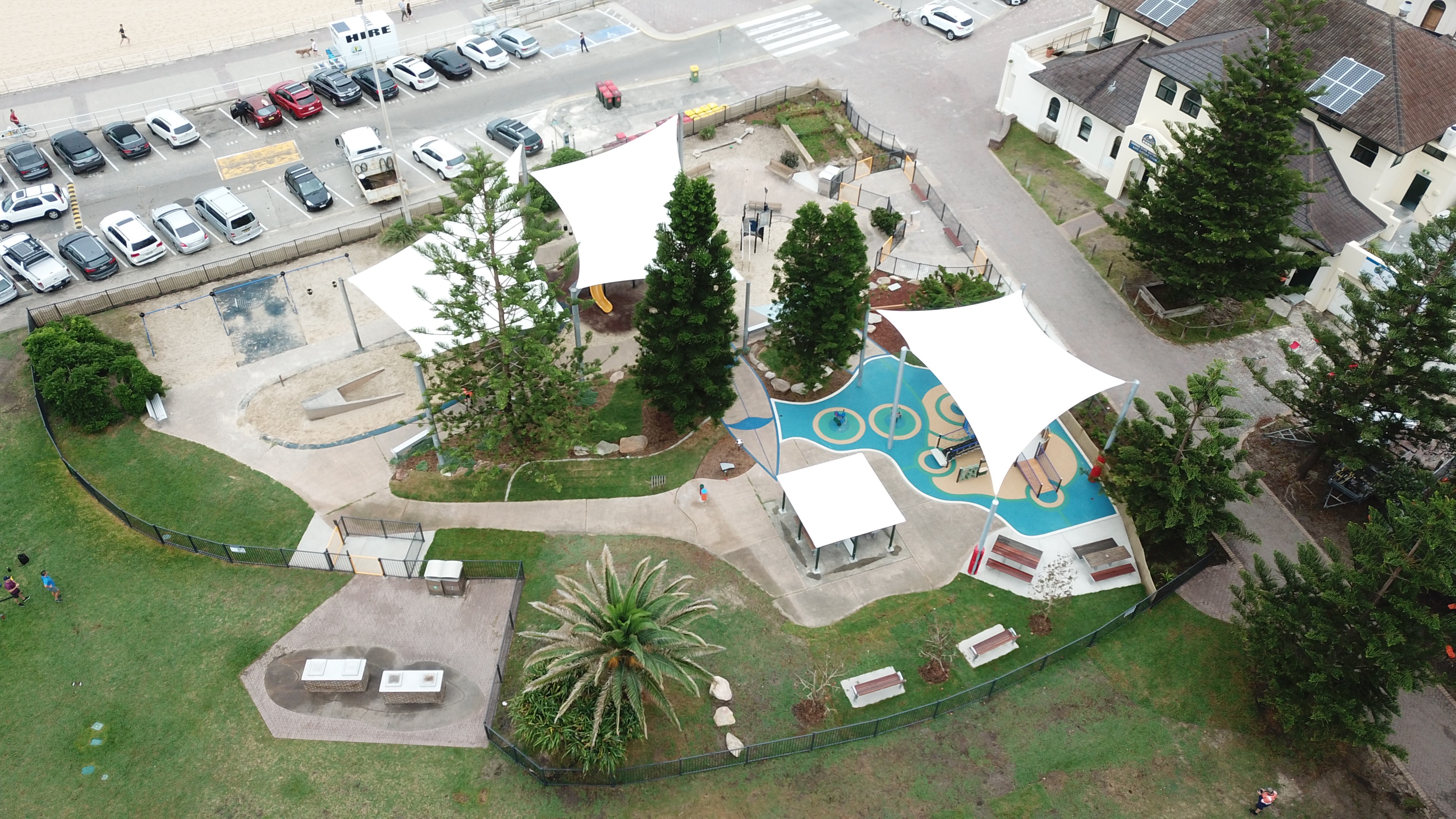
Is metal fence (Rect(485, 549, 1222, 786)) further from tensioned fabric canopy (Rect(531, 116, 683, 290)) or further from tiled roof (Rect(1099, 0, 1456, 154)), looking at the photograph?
tiled roof (Rect(1099, 0, 1456, 154))

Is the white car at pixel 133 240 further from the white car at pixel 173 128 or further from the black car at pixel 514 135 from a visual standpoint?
the black car at pixel 514 135

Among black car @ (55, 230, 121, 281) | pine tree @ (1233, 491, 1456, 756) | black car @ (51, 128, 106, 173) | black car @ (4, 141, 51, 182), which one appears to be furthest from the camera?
black car @ (51, 128, 106, 173)

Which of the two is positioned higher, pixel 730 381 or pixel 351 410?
pixel 730 381

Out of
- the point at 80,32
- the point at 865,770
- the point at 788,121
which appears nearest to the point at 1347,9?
the point at 788,121

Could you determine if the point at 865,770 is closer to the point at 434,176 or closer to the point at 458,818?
the point at 458,818

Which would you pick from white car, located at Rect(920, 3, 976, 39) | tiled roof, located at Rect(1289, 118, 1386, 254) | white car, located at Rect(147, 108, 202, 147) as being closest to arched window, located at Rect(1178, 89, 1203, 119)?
tiled roof, located at Rect(1289, 118, 1386, 254)

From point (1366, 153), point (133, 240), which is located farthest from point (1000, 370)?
point (133, 240)
